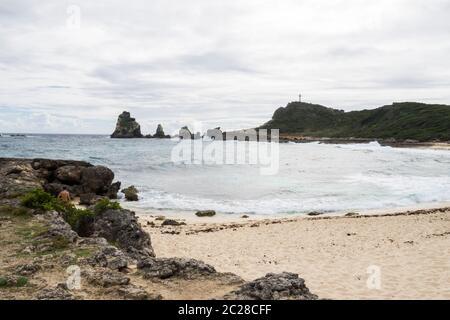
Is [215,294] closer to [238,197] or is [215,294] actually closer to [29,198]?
[29,198]

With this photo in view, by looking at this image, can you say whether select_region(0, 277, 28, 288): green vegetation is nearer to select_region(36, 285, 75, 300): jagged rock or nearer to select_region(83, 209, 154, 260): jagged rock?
select_region(36, 285, 75, 300): jagged rock

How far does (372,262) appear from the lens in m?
14.2

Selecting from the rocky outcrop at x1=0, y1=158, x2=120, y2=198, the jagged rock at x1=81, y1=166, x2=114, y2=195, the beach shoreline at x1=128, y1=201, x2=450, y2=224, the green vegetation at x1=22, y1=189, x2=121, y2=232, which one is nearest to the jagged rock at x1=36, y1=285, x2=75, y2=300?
the green vegetation at x1=22, y1=189, x2=121, y2=232

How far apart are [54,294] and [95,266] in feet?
6.49

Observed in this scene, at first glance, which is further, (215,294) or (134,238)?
(134,238)

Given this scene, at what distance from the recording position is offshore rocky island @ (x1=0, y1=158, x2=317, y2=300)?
7.70 m

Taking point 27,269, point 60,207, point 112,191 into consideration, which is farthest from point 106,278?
point 112,191

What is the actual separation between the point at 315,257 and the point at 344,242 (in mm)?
3072

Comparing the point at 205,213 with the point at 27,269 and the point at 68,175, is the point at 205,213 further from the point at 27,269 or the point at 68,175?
the point at 27,269

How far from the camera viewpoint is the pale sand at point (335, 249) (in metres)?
11.5

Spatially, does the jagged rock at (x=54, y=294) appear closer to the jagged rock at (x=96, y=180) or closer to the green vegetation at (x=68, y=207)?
the green vegetation at (x=68, y=207)

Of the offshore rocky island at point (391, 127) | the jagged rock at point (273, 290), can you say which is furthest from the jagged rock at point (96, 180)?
the offshore rocky island at point (391, 127)

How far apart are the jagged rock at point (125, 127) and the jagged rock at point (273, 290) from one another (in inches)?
7445
